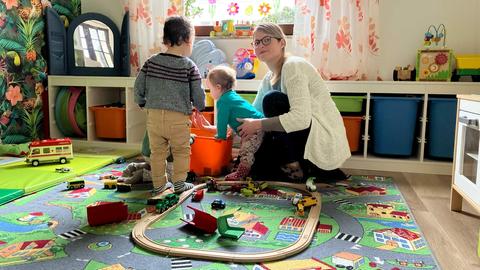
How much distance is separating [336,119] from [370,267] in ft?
3.59

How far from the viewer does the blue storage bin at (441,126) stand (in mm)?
A: 2516

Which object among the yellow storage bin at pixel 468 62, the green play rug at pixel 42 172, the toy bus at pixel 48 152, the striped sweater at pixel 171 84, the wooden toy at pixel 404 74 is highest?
the yellow storage bin at pixel 468 62

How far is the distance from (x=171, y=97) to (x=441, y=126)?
172 centimetres

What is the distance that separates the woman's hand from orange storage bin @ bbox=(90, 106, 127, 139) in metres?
1.32

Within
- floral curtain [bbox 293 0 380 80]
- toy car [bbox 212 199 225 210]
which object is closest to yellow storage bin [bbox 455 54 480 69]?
floral curtain [bbox 293 0 380 80]

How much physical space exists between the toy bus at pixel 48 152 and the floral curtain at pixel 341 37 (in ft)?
5.49

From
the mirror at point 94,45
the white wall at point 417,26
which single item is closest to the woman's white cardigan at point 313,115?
the white wall at point 417,26

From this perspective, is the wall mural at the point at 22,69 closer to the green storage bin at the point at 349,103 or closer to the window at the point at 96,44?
the window at the point at 96,44

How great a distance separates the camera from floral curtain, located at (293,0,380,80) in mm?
2734

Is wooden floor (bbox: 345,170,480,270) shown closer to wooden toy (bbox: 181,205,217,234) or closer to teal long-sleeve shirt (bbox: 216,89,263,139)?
wooden toy (bbox: 181,205,217,234)

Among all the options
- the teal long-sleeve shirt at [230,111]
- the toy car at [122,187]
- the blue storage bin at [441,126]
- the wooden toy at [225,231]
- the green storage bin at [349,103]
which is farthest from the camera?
the green storage bin at [349,103]

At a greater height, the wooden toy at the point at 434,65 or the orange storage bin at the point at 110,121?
the wooden toy at the point at 434,65

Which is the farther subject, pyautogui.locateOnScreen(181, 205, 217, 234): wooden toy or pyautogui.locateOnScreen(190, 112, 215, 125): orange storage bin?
pyautogui.locateOnScreen(190, 112, 215, 125): orange storage bin

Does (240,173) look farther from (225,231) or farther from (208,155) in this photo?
(225,231)
